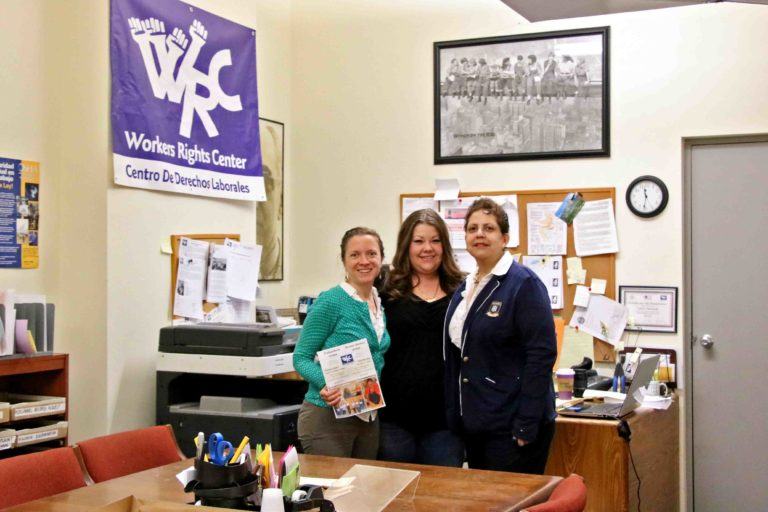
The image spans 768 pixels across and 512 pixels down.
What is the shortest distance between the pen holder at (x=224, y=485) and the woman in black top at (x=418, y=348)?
3.76 feet

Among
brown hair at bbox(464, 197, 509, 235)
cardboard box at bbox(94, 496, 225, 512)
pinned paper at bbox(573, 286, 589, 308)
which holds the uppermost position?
brown hair at bbox(464, 197, 509, 235)

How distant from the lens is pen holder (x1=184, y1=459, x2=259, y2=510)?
2.03 m

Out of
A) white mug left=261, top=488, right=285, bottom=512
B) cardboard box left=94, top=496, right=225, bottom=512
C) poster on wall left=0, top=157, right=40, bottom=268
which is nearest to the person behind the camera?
cardboard box left=94, top=496, right=225, bottom=512

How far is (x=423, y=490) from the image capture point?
7.66ft

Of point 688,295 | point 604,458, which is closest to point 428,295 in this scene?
point 604,458

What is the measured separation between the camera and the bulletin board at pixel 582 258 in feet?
15.8

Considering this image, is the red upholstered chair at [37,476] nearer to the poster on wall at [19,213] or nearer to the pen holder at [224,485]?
the pen holder at [224,485]

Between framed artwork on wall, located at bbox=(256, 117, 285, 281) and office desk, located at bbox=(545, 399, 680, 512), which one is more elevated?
framed artwork on wall, located at bbox=(256, 117, 285, 281)

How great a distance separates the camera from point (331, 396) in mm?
3004

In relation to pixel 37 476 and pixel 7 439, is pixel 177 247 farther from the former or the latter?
pixel 37 476

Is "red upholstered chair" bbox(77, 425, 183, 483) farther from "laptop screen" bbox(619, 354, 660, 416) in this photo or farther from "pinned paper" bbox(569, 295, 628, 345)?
"pinned paper" bbox(569, 295, 628, 345)

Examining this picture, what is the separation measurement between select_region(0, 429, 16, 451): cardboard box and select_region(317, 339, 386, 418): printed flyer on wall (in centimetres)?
131

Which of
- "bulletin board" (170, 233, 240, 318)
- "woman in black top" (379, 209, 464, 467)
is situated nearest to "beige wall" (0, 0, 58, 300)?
"bulletin board" (170, 233, 240, 318)

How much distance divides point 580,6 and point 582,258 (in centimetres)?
150
